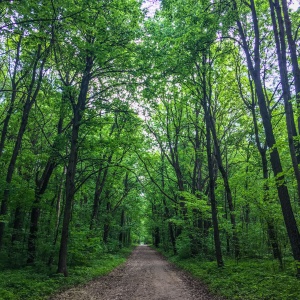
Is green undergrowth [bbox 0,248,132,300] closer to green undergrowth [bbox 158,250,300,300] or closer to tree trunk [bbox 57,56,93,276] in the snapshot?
tree trunk [bbox 57,56,93,276]

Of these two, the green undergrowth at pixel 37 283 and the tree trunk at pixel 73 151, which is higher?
the tree trunk at pixel 73 151

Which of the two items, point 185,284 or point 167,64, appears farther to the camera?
point 167,64

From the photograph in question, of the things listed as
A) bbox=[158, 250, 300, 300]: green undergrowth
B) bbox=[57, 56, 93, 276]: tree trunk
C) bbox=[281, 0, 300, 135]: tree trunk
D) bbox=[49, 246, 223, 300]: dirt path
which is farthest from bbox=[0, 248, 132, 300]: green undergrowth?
bbox=[281, 0, 300, 135]: tree trunk

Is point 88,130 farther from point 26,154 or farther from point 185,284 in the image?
point 185,284

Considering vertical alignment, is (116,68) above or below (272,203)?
above

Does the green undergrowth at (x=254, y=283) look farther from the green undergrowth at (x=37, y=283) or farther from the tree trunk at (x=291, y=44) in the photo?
the tree trunk at (x=291, y=44)

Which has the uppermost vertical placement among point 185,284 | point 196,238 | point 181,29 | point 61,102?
point 181,29

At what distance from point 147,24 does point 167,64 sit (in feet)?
7.85

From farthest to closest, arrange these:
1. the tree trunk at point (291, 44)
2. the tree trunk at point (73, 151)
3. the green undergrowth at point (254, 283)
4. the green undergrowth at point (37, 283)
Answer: the tree trunk at point (73, 151)
the tree trunk at point (291, 44)
the green undergrowth at point (37, 283)
the green undergrowth at point (254, 283)

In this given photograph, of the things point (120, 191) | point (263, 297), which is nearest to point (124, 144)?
point (263, 297)

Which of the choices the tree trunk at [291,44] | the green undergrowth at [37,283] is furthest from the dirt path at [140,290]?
the tree trunk at [291,44]

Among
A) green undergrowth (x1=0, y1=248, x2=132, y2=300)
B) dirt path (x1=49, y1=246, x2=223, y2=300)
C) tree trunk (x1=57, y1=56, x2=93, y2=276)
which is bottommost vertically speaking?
dirt path (x1=49, y1=246, x2=223, y2=300)

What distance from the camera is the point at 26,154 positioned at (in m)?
13.4

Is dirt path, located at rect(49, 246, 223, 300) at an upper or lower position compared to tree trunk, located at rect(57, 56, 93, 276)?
lower
